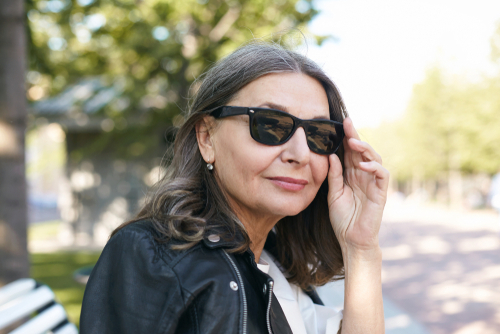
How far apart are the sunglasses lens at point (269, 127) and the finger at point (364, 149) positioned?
1.32 ft

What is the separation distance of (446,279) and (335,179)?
24.3 feet

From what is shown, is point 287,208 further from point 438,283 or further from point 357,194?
point 438,283

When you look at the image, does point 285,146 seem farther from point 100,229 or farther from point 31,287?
point 100,229


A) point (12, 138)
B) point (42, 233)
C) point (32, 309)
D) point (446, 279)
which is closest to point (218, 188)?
point (32, 309)

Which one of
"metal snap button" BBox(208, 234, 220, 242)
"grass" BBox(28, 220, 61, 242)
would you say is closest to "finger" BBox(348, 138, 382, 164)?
"metal snap button" BBox(208, 234, 220, 242)

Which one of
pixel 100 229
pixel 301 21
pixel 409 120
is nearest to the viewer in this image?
pixel 301 21

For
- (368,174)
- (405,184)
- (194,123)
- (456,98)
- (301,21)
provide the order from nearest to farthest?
1. (194,123)
2. (368,174)
3. (301,21)
4. (456,98)
5. (405,184)

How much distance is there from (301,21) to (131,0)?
120 inches

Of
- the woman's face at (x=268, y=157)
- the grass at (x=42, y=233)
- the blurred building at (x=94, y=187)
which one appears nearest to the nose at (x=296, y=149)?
the woman's face at (x=268, y=157)

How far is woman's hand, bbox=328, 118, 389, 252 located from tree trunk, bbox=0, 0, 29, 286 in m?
2.79

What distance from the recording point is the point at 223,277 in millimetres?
1322

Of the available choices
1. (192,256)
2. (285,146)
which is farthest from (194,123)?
(192,256)

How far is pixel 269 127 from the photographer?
1594 millimetres

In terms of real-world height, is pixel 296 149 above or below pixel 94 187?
above
